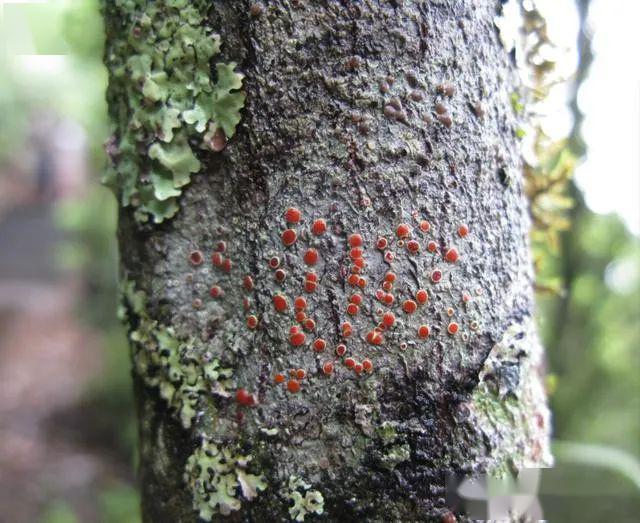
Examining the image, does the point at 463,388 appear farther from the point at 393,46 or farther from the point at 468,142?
the point at 393,46

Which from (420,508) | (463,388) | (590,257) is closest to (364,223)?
(463,388)

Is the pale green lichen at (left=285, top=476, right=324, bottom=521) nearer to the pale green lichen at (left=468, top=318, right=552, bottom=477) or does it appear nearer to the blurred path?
the pale green lichen at (left=468, top=318, right=552, bottom=477)

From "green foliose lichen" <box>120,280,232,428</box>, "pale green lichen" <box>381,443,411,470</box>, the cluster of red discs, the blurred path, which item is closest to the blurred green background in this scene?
the blurred path

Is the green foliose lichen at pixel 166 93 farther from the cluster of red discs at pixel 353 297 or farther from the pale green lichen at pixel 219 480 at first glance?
the pale green lichen at pixel 219 480

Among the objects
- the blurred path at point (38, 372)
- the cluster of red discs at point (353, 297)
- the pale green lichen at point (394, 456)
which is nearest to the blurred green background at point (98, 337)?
the blurred path at point (38, 372)

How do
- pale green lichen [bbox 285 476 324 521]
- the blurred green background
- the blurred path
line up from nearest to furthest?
pale green lichen [bbox 285 476 324 521] < the blurred green background < the blurred path

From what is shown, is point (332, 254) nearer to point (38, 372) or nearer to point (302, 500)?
point (302, 500)
